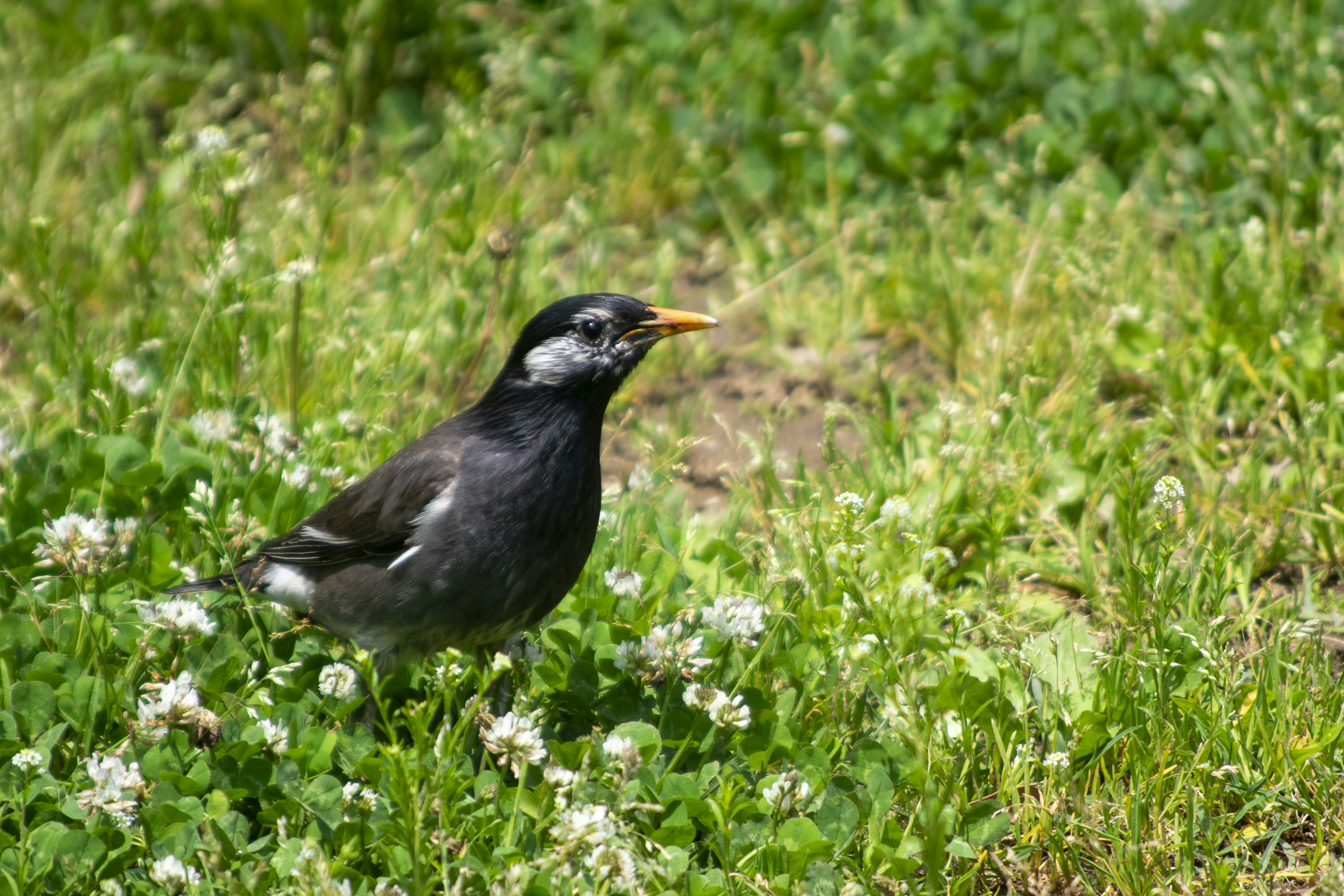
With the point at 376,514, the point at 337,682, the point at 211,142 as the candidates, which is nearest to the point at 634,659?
the point at 337,682

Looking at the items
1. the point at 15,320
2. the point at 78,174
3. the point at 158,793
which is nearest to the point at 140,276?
the point at 15,320

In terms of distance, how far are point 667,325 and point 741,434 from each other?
0.62 meters

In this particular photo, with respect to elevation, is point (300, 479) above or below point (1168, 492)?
below

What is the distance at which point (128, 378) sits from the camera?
4.79m

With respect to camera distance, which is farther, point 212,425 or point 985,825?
point 212,425

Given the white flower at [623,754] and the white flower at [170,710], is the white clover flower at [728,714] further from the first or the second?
the white flower at [170,710]

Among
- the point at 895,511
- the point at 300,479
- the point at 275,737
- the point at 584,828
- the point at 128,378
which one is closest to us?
the point at 584,828

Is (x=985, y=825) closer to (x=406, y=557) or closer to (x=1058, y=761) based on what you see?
(x=1058, y=761)

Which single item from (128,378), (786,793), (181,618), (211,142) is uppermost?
(211,142)

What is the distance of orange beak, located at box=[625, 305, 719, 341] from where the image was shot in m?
4.05

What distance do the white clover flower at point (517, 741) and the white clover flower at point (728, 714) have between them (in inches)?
19.2

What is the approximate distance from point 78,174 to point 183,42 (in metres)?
1.09

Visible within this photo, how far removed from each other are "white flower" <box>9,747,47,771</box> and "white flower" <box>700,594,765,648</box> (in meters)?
1.71

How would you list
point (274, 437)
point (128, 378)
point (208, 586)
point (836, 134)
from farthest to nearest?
point (836, 134), point (128, 378), point (274, 437), point (208, 586)
